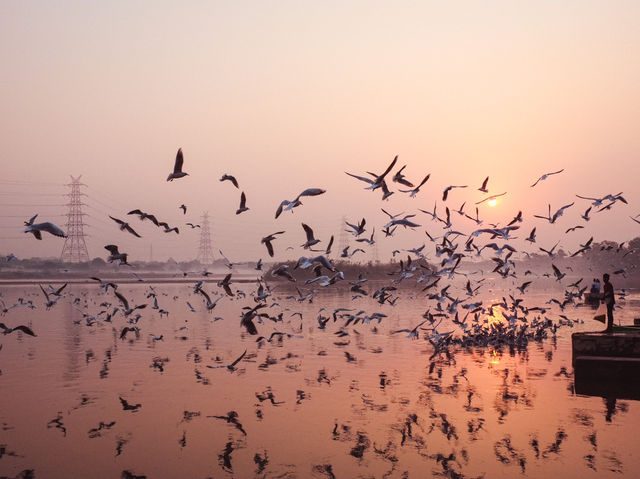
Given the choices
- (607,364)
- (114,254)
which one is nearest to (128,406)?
(114,254)

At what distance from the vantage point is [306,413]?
18.9 metres

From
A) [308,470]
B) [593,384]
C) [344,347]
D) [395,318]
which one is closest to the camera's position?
[308,470]

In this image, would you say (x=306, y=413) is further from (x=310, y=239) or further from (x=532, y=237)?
(x=532, y=237)

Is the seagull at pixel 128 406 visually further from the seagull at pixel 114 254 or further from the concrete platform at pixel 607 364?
the concrete platform at pixel 607 364

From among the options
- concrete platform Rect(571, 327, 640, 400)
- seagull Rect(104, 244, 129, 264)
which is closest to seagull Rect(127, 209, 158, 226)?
seagull Rect(104, 244, 129, 264)

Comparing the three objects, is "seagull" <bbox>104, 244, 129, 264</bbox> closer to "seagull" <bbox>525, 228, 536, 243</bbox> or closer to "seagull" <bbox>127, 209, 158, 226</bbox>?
"seagull" <bbox>127, 209, 158, 226</bbox>

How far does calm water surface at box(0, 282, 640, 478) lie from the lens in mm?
14352

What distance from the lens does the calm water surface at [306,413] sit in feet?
47.1

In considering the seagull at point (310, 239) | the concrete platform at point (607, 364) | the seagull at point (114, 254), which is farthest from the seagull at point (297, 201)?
the concrete platform at point (607, 364)

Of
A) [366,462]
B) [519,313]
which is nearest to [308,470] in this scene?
[366,462]

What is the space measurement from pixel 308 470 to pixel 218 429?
389cm

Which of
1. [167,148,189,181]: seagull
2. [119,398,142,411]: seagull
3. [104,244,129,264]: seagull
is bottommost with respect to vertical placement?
[119,398,142,411]: seagull

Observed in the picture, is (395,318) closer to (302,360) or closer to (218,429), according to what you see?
(302,360)

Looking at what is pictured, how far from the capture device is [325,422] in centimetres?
1786
